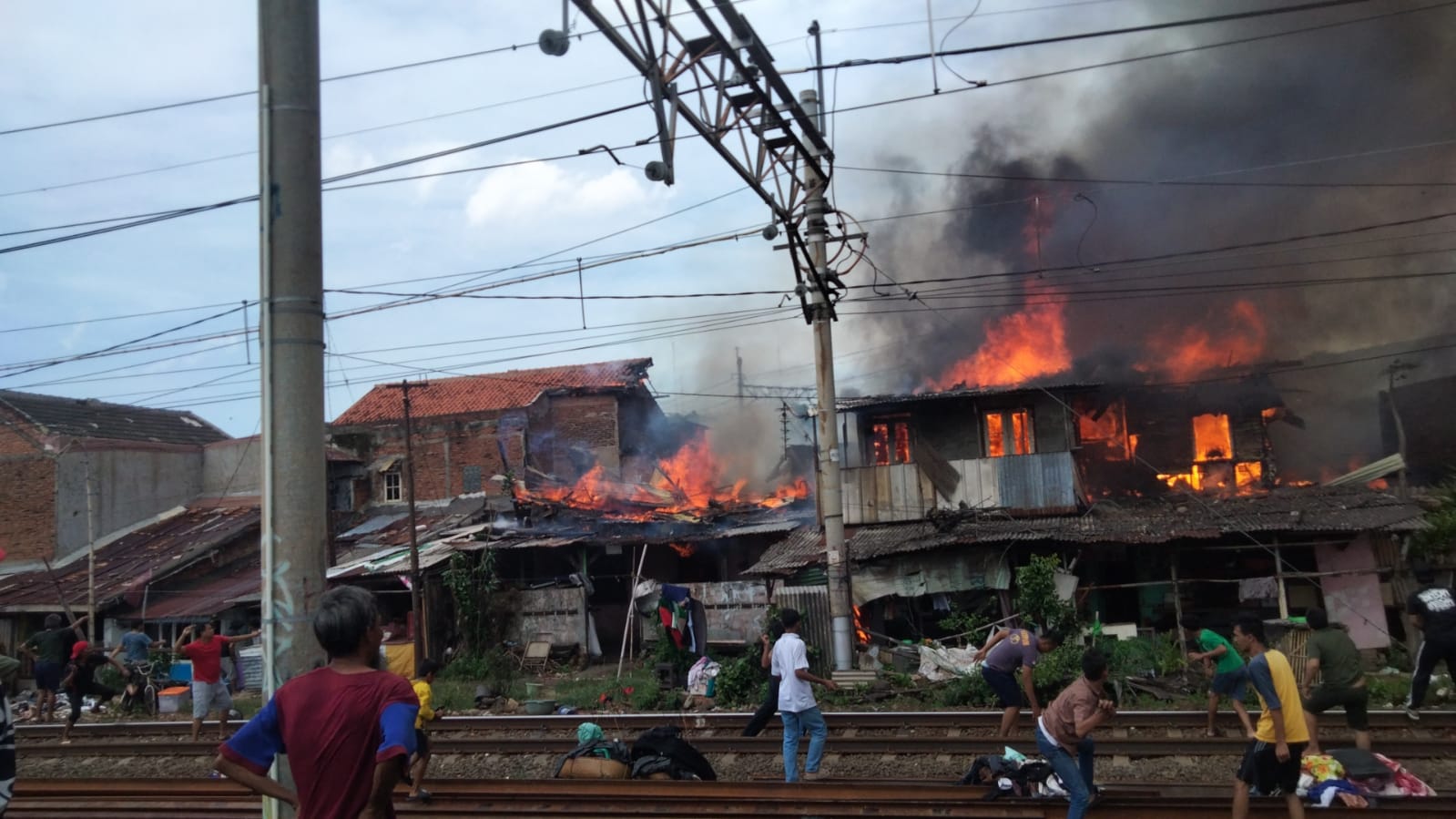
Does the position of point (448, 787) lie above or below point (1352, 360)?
below

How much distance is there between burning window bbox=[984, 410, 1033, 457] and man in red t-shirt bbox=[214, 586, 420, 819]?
758 inches

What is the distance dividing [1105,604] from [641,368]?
865 inches

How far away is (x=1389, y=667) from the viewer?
16.0m

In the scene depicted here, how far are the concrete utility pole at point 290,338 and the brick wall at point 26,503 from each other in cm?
3147

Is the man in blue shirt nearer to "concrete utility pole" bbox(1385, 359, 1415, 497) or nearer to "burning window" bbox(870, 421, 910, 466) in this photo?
"burning window" bbox(870, 421, 910, 466)

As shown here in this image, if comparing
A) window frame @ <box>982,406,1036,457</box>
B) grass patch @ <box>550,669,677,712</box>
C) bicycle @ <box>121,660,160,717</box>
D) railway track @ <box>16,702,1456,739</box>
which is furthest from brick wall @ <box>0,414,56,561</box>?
window frame @ <box>982,406,1036,457</box>

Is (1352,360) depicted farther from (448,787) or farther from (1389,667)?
(448,787)

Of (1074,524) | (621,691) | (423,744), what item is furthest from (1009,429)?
(423,744)

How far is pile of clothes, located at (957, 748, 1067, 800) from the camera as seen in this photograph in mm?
7453

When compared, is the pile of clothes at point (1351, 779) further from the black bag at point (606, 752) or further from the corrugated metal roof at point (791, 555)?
the corrugated metal roof at point (791, 555)

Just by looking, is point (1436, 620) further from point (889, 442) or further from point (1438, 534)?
point (889, 442)

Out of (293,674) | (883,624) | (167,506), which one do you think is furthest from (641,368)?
(293,674)

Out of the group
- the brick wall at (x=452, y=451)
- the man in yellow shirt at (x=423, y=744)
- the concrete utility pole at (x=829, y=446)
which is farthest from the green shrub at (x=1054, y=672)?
the brick wall at (x=452, y=451)

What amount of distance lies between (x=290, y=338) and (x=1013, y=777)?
6207mm
